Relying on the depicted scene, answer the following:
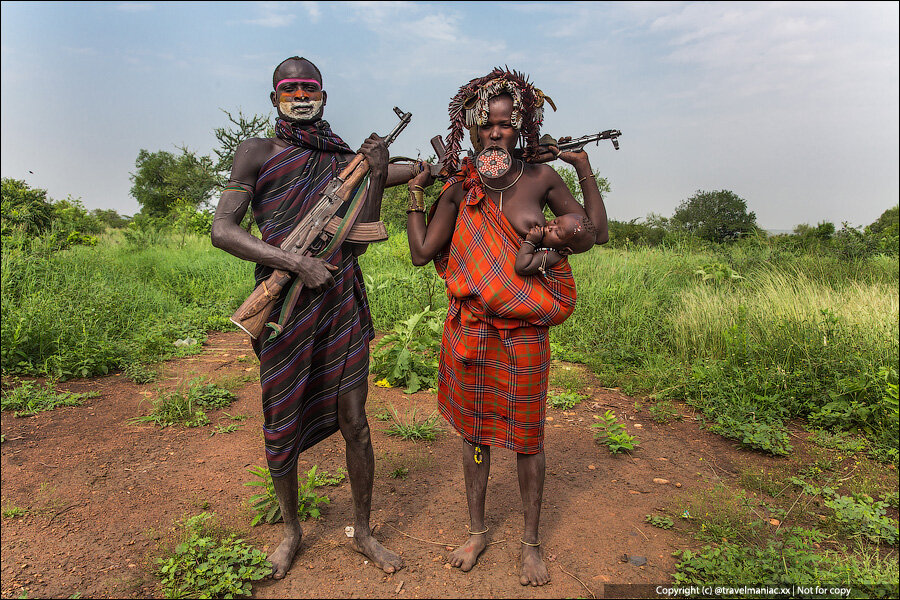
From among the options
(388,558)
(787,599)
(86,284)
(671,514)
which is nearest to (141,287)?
(86,284)

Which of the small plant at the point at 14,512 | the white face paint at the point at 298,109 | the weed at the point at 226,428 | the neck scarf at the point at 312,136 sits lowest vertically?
the small plant at the point at 14,512

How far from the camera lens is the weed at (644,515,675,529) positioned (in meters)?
3.08

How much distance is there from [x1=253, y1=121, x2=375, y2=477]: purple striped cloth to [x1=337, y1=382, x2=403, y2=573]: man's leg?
62mm

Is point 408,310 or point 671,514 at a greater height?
point 408,310

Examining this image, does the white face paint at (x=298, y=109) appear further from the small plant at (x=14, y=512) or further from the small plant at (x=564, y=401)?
the small plant at (x=564, y=401)

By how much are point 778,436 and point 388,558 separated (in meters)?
3.08

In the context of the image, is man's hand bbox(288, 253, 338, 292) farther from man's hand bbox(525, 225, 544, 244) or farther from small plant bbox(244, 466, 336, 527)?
small plant bbox(244, 466, 336, 527)

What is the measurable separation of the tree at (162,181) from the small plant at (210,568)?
2139 cm

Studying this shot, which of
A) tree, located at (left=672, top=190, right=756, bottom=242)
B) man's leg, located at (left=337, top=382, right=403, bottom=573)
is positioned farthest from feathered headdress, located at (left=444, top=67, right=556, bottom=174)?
tree, located at (left=672, top=190, right=756, bottom=242)

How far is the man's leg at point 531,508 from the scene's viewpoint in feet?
8.40

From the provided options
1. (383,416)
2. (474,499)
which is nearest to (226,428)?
(383,416)

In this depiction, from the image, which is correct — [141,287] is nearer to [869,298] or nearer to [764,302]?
[764,302]

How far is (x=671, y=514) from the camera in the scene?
321cm

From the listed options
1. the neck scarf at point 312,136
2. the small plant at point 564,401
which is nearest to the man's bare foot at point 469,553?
the neck scarf at point 312,136
